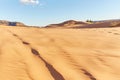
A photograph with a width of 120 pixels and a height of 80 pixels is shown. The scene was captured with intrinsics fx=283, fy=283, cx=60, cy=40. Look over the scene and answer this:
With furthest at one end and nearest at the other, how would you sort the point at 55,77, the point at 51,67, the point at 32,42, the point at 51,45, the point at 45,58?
the point at 32,42 → the point at 51,45 → the point at 45,58 → the point at 51,67 → the point at 55,77

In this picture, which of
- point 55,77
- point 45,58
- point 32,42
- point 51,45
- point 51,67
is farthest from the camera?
point 32,42

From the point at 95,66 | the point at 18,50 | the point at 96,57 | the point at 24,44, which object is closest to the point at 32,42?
the point at 24,44

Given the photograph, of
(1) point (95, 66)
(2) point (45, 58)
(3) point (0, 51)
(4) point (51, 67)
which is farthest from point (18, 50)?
(1) point (95, 66)

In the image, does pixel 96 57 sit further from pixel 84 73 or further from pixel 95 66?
pixel 84 73

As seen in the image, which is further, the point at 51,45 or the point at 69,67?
the point at 51,45

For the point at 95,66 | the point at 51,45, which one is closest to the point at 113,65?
the point at 95,66

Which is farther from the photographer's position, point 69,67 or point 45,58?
point 45,58

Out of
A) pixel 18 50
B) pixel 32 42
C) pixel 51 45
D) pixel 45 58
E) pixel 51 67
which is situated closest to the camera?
pixel 51 67

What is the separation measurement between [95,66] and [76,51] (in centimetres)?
132

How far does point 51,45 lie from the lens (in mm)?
7031

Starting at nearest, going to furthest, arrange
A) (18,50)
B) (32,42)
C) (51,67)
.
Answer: (51,67)
(18,50)
(32,42)

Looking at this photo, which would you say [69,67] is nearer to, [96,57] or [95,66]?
[95,66]

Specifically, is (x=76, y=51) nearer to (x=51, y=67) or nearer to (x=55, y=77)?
(x=51, y=67)

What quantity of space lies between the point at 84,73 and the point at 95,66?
454mm
